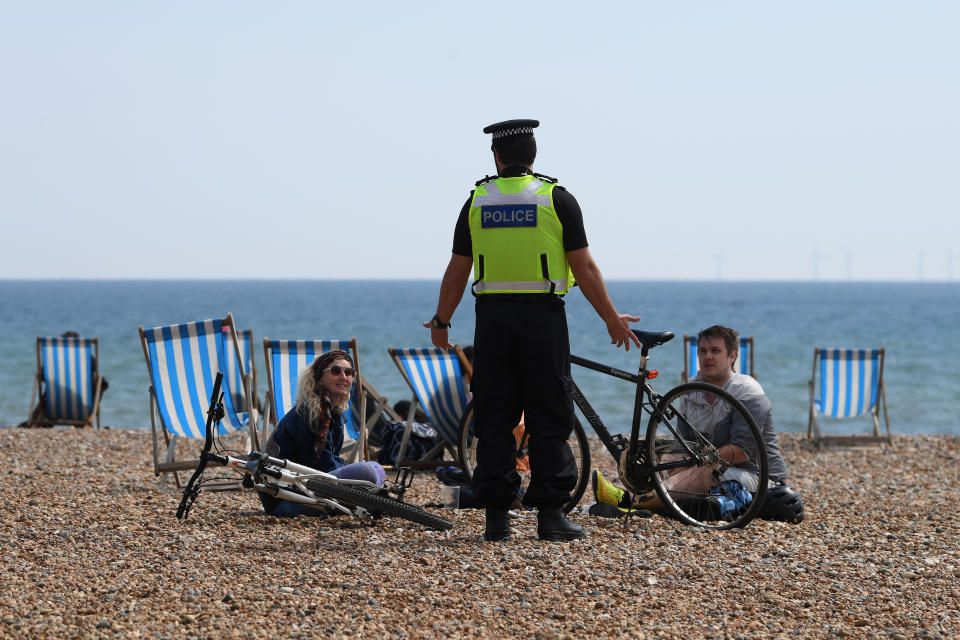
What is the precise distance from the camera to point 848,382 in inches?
405

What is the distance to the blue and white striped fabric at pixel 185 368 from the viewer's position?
628cm

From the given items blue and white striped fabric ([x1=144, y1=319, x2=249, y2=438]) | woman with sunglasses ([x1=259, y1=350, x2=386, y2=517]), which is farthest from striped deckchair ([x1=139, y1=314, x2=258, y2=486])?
woman with sunglasses ([x1=259, y1=350, x2=386, y2=517])

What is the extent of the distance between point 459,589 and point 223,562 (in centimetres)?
94

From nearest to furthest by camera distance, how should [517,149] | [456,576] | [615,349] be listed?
[456,576] → [517,149] → [615,349]

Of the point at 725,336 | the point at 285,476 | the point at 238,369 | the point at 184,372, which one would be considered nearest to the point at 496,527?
the point at 285,476

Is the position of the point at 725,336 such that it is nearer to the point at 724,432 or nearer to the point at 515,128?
the point at 724,432

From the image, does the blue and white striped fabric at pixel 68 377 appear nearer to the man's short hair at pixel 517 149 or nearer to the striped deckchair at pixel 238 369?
the striped deckchair at pixel 238 369

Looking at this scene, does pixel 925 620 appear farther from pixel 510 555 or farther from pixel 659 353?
pixel 659 353

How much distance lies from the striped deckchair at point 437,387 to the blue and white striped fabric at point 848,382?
440 centimetres

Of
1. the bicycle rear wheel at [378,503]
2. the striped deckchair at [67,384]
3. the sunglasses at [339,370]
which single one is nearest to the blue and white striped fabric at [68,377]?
the striped deckchair at [67,384]

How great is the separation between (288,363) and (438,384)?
45.5 inches

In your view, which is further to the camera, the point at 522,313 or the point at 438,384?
the point at 438,384

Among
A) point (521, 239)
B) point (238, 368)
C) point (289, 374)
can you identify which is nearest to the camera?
point (521, 239)

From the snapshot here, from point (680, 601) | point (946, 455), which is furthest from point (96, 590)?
point (946, 455)
